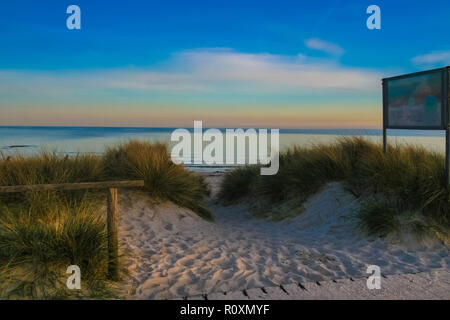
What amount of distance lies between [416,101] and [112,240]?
662 centimetres

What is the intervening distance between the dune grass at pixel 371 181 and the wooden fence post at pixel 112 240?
417 centimetres

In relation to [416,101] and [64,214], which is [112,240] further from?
[416,101]

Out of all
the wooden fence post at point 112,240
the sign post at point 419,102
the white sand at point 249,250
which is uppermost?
the sign post at point 419,102

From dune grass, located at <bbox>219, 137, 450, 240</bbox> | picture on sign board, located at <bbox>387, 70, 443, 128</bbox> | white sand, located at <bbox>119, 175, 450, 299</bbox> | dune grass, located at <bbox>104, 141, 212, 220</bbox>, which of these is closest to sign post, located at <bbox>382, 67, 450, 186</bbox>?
picture on sign board, located at <bbox>387, 70, 443, 128</bbox>

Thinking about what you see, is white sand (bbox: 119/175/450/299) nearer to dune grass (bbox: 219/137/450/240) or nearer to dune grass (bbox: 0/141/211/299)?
dune grass (bbox: 219/137/450/240)

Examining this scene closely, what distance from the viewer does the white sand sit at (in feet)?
15.0

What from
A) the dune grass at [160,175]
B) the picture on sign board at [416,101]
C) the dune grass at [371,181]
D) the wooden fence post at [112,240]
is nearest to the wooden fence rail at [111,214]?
the wooden fence post at [112,240]

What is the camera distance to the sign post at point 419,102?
23.0 ft

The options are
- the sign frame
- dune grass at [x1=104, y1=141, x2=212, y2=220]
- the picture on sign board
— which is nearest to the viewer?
the sign frame

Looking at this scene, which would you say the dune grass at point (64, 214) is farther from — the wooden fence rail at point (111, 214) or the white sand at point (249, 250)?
the white sand at point (249, 250)

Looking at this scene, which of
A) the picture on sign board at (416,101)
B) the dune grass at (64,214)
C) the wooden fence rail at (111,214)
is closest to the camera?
the dune grass at (64,214)

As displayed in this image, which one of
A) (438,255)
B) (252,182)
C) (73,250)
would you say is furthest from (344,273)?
(252,182)

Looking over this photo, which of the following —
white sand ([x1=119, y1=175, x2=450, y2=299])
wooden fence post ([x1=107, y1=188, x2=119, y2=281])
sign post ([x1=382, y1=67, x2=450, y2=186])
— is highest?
sign post ([x1=382, y1=67, x2=450, y2=186])
